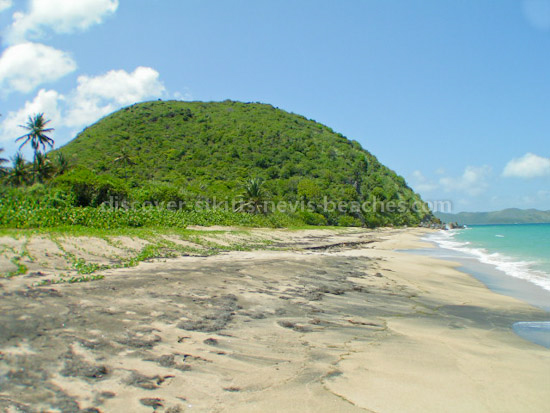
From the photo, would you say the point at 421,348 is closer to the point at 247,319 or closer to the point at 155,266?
the point at 247,319

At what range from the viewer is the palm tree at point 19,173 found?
45.4 meters

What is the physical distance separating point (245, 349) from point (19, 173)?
170ft

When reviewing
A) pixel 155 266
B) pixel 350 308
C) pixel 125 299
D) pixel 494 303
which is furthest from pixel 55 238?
pixel 494 303

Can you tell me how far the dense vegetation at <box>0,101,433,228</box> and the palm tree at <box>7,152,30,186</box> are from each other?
0.54 feet

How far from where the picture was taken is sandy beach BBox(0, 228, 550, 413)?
3.65 m

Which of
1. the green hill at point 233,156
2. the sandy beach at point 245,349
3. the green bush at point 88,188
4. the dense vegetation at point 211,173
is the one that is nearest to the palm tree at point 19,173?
the dense vegetation at point 211,173

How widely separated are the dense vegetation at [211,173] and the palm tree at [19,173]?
164mm

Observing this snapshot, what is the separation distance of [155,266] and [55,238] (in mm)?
4991

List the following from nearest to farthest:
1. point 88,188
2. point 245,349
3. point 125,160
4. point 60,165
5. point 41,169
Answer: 1. point 245,349
2. point 88,188
3. point 41,169
4. point 60,165
5. point 125,160

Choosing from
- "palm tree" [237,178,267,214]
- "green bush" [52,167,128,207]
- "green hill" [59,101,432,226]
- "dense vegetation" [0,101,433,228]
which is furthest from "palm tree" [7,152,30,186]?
"palm tree" [237,178,267,214]

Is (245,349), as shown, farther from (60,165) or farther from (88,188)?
(60,165)

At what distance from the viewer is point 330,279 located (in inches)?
458

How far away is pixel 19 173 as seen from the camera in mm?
45656

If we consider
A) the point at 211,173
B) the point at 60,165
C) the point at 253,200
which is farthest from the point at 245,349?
the point at 211,173
